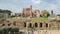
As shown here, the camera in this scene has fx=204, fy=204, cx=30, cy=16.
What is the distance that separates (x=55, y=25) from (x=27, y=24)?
15.6 ft

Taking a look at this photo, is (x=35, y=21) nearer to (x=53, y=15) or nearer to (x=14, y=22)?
(x=14, y=22)

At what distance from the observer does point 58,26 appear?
34.4 meters

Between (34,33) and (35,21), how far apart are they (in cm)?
998

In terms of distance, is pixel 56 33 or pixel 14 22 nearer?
pixel 56 33

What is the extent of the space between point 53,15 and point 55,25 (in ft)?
22.3

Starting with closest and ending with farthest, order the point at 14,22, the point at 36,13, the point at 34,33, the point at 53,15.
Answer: the point at 34,33, the point at 14,22, the point at 53,15, the point at 36,13

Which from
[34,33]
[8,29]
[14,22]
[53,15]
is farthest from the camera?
[53,15]

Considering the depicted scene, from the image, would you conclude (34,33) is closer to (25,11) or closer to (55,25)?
(55,25)

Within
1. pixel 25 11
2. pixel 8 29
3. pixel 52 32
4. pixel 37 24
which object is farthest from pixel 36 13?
pixel 8 29

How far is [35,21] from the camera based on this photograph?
35062 millimetres

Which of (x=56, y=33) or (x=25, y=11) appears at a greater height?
(x=25, y=11)

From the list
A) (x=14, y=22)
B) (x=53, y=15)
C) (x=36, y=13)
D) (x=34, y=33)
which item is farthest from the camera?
(x=36, y=13)

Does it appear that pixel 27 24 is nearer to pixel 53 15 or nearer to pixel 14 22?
pixel 14 22

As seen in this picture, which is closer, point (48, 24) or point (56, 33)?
point (56, 33)
